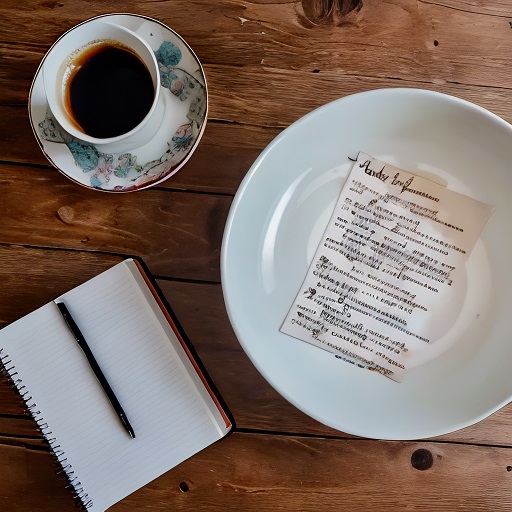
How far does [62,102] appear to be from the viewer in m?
0.62

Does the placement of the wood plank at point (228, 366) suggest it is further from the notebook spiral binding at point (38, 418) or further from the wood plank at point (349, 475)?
the notebook spiral binding at point (38, 418)

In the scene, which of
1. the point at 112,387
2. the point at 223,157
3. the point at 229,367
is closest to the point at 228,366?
the point at 229,367

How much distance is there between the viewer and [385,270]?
66cm

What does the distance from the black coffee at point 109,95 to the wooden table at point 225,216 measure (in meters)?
0.09

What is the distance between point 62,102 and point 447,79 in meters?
0.44

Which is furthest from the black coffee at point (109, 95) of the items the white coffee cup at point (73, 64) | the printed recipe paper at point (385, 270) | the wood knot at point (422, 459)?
the wood knot at point (422, 459)

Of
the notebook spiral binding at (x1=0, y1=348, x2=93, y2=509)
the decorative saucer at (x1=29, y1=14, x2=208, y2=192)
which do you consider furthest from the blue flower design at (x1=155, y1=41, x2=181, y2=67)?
the notebook spiral binding at (x1=0, y1=348, x2=93, y2=509)

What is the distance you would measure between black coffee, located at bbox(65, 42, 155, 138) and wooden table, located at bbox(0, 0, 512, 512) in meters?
0.09

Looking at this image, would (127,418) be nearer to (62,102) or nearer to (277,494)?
(277,494)

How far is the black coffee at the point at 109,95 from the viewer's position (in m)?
0.63

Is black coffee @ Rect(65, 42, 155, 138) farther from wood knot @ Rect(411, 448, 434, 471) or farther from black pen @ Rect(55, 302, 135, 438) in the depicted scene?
wood knot @ Rect(411, 448, 434, 471)

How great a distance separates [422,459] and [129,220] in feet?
1.51

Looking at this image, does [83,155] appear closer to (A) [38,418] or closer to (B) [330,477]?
(A) [38,418]

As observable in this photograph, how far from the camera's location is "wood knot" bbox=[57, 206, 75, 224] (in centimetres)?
70
